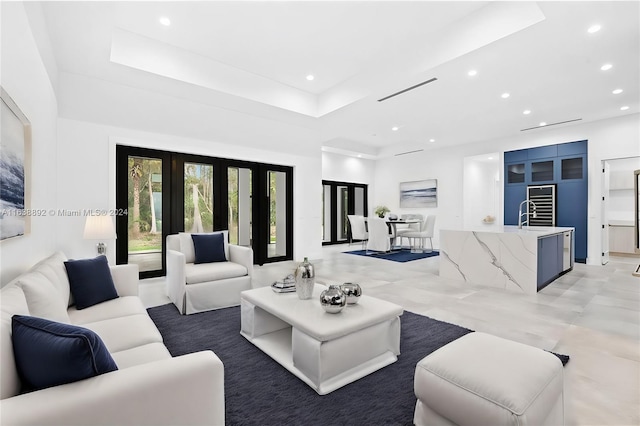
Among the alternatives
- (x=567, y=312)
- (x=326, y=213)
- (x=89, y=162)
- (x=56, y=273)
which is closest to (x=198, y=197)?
(x=89, y=162)

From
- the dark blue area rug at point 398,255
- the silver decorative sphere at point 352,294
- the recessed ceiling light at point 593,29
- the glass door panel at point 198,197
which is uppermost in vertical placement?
the recessed ceiling light at point 593,29

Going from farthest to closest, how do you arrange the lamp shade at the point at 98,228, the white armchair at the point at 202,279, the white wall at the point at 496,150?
the white wall at the point at 496,150
the lamp shade at the point at 98,228
the white armchair at the point at 202,279

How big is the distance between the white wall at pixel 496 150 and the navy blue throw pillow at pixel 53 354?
708 cm

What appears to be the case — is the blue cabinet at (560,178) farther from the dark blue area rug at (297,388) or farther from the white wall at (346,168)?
the dark blue area rug at (297,388)

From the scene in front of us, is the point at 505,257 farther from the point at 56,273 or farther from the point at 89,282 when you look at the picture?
the point at 56,273

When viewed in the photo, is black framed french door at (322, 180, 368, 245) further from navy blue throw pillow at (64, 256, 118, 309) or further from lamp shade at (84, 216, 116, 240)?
navy blue throw pillow at (64, 256, 118, 309)

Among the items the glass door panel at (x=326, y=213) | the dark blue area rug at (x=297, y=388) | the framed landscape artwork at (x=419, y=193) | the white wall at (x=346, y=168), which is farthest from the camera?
the glass door panel at (x=326, y=213)

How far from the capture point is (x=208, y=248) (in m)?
3.92

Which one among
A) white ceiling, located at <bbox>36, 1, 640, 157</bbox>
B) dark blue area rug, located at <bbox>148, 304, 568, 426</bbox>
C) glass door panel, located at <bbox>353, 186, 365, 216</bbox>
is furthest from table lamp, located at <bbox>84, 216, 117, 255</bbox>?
glass door panel, located at <bbox>353, 186, 365, 216</bbox>

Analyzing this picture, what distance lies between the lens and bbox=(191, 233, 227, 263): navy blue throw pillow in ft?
12.7

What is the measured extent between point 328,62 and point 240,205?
3018 mm

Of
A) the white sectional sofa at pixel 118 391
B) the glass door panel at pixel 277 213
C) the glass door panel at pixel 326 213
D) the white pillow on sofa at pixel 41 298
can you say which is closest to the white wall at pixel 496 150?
the glass door panel at pixel 326 213

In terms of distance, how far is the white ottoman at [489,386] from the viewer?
1245 millimetres

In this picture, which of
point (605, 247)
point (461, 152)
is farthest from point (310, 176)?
point (605, 247)
